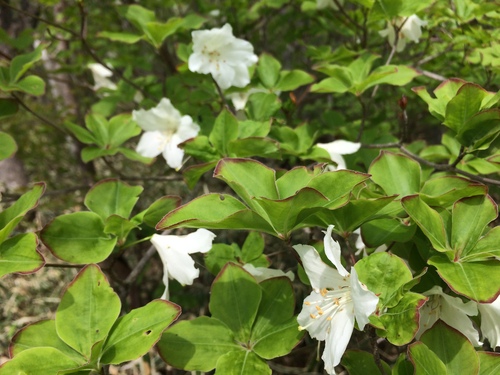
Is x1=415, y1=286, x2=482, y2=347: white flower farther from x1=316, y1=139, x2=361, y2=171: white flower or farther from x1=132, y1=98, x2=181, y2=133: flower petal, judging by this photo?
x1=132, y1=98, x2=181, y2=133: flower petal

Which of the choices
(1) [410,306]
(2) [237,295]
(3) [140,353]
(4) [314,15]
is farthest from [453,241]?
(4) [314,15]

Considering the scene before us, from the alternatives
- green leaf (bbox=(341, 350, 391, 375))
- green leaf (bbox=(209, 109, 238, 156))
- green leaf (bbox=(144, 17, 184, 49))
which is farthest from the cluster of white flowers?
green leaf (bbox=(341, 350, 391, 375))

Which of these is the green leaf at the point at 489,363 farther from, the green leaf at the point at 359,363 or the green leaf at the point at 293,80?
the green leaf at the point at 293,80

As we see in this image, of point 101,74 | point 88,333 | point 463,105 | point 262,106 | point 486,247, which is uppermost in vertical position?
point 463,105

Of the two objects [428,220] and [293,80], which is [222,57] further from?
[428,220]

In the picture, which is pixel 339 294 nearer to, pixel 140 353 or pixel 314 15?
pixel 140 353

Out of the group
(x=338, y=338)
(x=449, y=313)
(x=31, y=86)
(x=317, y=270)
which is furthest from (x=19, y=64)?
(x=449, y=313)
